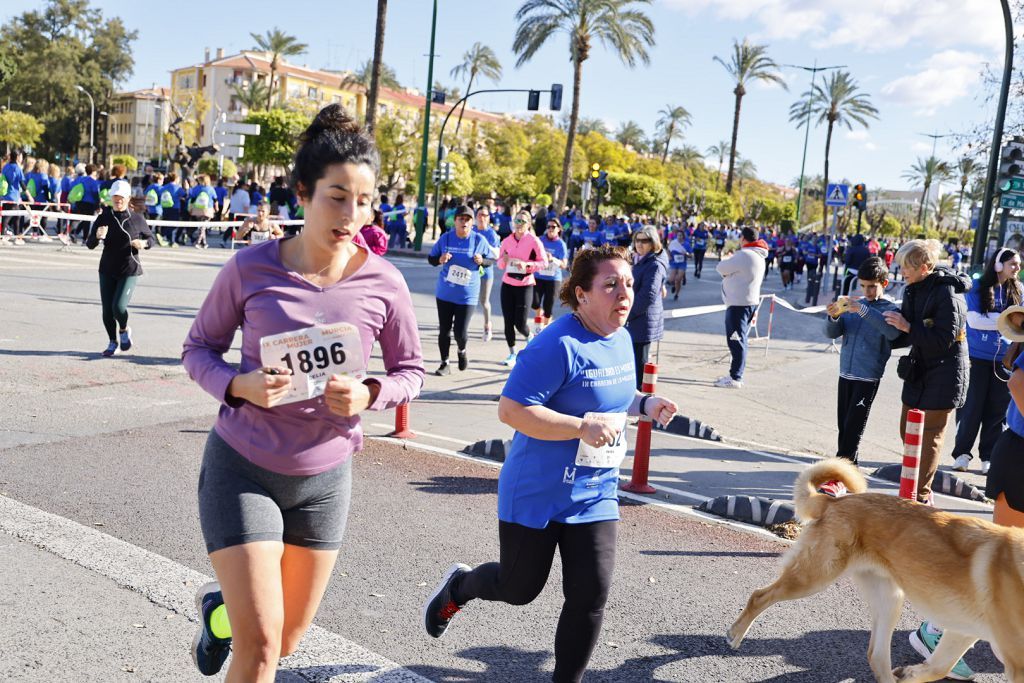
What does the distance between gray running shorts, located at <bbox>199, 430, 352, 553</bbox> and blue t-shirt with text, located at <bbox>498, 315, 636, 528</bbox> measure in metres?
0.78

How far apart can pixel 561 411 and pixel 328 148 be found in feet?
4.15

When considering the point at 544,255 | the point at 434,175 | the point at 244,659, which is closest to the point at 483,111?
the point at 434,175

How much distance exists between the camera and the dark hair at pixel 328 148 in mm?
2705

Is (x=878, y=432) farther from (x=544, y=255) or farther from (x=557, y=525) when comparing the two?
(x=557, y=525)

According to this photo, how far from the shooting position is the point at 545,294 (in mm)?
13914

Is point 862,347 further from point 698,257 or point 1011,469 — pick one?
point 698,257

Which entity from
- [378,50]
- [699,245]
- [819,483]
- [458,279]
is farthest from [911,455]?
[699,245]

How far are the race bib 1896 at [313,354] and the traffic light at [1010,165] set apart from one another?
54.3 ft

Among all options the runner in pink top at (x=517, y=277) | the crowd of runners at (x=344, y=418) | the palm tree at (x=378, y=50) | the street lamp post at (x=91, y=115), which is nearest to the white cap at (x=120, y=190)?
the runner in pink top at (x=517, y=277)

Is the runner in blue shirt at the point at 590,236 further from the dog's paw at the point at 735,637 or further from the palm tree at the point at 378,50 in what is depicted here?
the dog's paw at the point at 735,637

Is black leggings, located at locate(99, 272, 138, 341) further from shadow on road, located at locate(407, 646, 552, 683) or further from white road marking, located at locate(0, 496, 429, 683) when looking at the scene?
shadow on road, located at locate(407, 646, 552, 683)

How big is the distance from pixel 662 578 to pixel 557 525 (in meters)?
1.90

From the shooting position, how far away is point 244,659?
8.46ft

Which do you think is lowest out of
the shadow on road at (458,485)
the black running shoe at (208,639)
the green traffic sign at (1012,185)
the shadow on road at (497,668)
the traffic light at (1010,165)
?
the shadow on road at (497,668)
